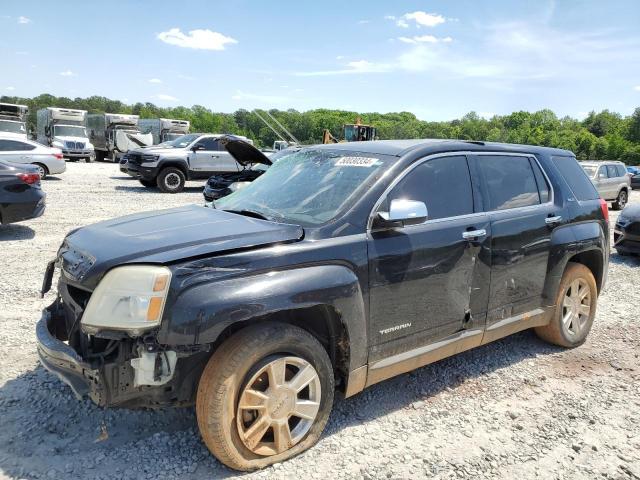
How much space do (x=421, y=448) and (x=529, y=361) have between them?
1822mm

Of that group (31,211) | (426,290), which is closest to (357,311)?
(426,290)

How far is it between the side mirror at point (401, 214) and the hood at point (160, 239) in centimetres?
53

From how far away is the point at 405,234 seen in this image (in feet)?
10.4

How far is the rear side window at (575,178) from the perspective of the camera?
→ 4605 millimetres

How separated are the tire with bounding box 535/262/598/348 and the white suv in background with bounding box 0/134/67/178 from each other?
15942mm

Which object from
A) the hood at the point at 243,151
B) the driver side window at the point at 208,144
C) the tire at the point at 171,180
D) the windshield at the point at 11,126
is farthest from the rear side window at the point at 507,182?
the windshield at the point at 11,126

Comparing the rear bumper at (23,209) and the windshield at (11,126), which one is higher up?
the windshield at (11,126)

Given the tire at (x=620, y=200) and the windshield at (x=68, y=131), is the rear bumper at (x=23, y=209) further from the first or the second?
the windshield at (x=68, y=131)

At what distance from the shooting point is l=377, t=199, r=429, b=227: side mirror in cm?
300

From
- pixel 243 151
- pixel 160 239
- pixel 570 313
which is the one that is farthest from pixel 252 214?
pixel 243 151

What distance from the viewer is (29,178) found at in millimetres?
8328

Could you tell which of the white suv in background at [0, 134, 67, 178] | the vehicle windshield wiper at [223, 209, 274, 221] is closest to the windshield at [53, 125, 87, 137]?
the white suv in background at [0, 134, 67, 178]

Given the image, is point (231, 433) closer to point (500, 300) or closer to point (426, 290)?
point (426, 290)

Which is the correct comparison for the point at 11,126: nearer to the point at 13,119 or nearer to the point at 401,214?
the point at 13,119
